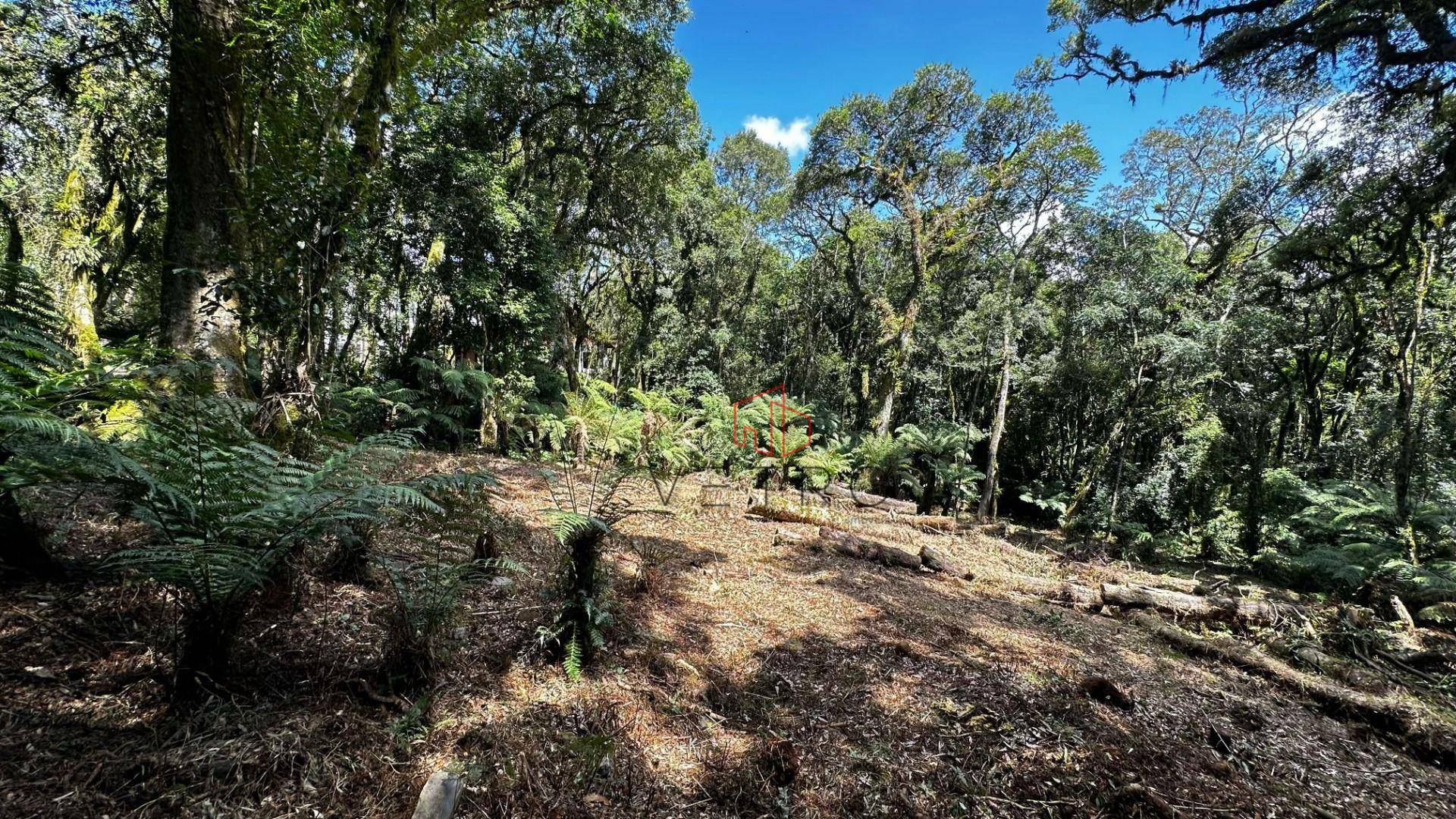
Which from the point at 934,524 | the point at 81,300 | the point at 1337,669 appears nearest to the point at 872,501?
the point at 934,524

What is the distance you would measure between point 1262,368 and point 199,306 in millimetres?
16054

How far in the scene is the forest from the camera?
1.67 m

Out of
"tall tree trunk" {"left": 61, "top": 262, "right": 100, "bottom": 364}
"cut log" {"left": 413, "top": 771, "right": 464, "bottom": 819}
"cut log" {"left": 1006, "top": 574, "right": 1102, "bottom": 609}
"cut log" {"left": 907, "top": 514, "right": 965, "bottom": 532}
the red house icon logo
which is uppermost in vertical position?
"tall tree trunk" {"left": 61, "top": 262, "right": 100, "bottom": 364}

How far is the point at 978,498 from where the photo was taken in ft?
45.1

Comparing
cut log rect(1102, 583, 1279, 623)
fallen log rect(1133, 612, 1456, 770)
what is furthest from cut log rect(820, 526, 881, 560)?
fallen log rect(1133, 612, 1456, 770)

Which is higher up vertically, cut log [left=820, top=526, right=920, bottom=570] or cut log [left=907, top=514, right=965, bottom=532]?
cut log [left=820, top=526, right=920, bottom=570]

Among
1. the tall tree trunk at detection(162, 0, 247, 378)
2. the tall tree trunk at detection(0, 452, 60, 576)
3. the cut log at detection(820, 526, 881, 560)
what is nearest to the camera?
the tall tree trunk at detection(0, 452, 60, 576)

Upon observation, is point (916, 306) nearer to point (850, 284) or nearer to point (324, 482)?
point (850, 284)

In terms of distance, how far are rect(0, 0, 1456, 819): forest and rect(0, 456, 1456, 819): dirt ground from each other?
0.05ft

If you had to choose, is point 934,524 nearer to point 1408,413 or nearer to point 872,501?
point 872,501

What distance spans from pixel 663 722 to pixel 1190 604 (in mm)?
5540

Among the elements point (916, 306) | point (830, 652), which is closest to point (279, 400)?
point (830, 652)

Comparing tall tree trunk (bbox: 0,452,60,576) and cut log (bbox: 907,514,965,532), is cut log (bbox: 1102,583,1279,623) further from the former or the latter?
tall tree trunk (bbox: 0,452,60,576)

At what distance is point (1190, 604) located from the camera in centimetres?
503
